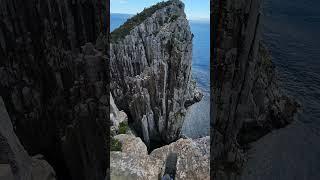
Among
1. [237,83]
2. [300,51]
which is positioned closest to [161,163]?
[237,83]

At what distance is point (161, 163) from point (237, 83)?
484 inches

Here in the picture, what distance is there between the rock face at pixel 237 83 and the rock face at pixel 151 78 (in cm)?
2237

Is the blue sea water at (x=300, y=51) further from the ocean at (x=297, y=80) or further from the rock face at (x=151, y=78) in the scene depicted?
the rock face at (x=151, y=78)

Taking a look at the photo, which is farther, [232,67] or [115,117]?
[115,117]

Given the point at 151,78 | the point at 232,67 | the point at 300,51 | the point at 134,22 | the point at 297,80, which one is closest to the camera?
the point at 300,51

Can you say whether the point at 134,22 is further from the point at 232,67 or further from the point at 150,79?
the point at 232,67

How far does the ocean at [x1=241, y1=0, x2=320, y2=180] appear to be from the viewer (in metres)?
3.08

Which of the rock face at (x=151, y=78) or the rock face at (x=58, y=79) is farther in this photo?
the rock face at (x=151, y=78)

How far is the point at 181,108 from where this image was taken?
102 feet

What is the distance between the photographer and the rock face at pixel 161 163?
14.1 meters

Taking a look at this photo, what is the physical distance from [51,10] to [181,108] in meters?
26.1

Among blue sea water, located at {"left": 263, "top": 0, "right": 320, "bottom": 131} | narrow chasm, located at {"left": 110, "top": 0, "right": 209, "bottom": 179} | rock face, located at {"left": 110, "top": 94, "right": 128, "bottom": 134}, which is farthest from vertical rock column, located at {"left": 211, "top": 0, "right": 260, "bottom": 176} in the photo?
narrow chasm, located at {"left": 110, "top": 0, "right": 209, "bottom": 179}

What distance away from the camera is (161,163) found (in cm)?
1709

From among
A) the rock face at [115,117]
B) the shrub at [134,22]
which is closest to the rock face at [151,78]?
the shrub at [134,22]
